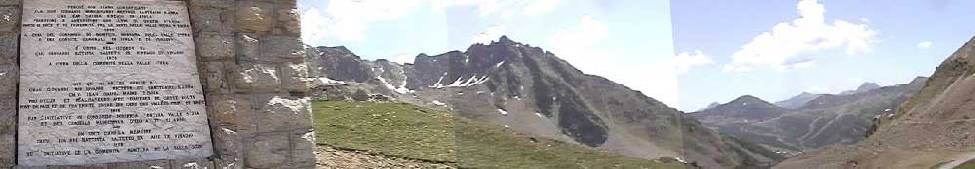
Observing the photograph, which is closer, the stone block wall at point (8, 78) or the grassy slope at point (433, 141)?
the stone block wall at point (8, 78)

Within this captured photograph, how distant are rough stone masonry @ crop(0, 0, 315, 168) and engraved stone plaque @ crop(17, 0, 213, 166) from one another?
→ 11 centimetres

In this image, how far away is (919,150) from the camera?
117 feet

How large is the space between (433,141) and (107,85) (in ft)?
67.1

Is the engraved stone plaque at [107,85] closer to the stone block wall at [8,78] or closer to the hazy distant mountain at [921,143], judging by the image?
the stone block wall at [8,78]

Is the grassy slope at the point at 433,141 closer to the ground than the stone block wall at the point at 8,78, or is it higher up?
closer to the ground

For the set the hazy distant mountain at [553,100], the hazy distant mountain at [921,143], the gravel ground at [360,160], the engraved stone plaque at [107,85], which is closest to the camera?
the engraved stone plaque at [107,85]

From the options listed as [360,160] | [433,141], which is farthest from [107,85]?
[433,141]

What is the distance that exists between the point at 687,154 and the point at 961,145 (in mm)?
94931

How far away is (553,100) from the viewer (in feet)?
541

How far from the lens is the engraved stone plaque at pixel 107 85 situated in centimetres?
580

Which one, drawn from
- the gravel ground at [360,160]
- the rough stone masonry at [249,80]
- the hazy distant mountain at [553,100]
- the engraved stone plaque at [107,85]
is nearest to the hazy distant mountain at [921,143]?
the gravel ground at [360,160]

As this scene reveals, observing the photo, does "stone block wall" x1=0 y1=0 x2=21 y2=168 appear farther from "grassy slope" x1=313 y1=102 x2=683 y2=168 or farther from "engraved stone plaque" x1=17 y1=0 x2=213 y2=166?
"grassy slope" x1=313 y1=102 x2=683 y2=168

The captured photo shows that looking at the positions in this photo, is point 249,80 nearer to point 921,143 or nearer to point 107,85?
point 107,85

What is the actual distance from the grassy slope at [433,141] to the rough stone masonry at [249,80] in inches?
552
